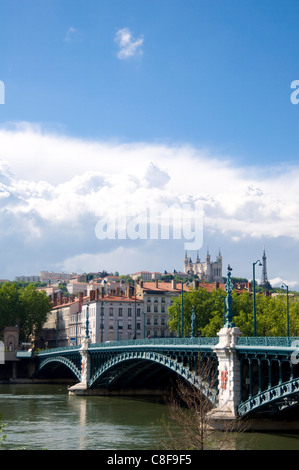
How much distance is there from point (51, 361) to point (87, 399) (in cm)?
2550

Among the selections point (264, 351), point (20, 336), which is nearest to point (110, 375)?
point (264, 351)

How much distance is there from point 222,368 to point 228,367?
2.53 ft

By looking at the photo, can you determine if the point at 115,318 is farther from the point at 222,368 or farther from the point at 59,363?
the point at 222,368

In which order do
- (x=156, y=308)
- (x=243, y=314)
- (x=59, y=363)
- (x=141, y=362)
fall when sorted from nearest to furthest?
(x=141, y=362) → (x=243, y=314) → (x=59, y=363) → (x=156, y=308)

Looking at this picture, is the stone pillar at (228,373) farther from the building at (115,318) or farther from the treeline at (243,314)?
the building at (115,318)

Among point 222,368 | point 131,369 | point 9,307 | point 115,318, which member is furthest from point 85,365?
point 9,307

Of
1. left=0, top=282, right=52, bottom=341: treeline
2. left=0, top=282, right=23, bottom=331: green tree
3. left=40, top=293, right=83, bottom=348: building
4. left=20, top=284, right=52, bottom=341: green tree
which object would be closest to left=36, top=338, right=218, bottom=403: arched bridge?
left=0, top=282, right=23, bottom=331: green tree

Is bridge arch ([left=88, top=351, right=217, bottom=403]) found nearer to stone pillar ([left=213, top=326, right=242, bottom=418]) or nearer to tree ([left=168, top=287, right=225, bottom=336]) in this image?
stone pillar ([left=213, top=326, right=242, bottom=418])

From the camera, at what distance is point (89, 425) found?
161ft

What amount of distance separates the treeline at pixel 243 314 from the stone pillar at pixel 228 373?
20.2 meters

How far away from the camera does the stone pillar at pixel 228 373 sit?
44219 mm

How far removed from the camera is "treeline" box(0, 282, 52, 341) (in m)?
128

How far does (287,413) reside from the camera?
4422 centimetres
